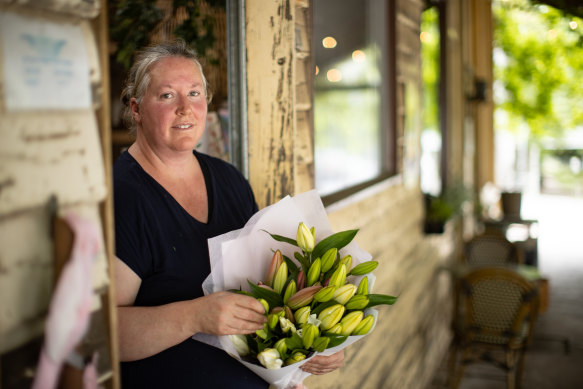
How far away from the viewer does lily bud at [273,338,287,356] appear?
3.46 ft

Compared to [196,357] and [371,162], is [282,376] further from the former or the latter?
[371,162]

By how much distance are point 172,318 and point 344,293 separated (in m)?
0.37

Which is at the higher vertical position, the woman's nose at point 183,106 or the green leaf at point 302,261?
the woman's nose at point 183,106

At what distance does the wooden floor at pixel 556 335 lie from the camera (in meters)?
4.03

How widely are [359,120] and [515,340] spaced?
1841mm

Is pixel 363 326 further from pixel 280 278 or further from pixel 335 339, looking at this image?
pixel 280 278

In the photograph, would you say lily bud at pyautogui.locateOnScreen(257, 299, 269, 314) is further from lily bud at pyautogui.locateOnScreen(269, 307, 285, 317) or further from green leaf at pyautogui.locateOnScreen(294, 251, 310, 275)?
green leaf at pyautogui.locateOnScreen(294, 251, 310, 275)

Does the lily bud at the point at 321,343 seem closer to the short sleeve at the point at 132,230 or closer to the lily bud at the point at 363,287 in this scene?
the lily bud at the point at 363,287

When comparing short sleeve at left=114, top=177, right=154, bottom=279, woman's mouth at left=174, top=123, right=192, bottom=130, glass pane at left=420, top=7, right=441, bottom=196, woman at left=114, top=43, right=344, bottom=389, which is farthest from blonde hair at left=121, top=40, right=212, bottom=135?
glass pane at left=420, top=7, right=441, bottom=196

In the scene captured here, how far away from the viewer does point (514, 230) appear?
9109 mm

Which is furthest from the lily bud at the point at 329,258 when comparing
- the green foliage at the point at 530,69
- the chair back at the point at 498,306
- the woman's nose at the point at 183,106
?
the green foliage at the point at 530,69

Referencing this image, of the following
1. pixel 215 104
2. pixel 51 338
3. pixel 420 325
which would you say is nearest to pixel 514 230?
pixel 420 325

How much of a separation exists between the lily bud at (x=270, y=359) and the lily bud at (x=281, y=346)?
1 centimetres

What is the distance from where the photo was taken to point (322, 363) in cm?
129
